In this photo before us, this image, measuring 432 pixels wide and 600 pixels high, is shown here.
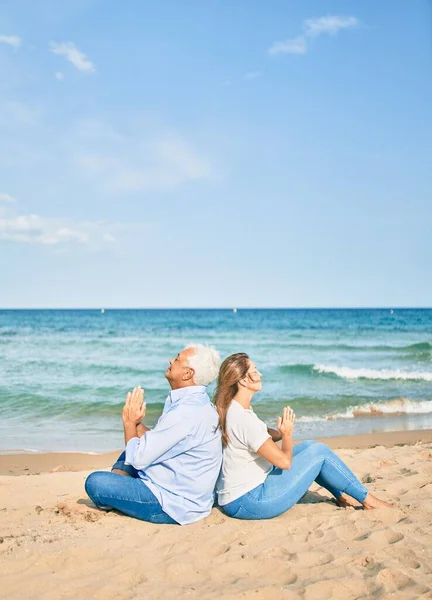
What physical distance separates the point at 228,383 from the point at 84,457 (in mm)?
4248

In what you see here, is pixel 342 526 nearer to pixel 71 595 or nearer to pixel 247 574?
pixel 247 574

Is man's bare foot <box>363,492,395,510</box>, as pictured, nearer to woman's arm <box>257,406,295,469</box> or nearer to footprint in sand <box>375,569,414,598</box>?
woman's arm <box>257,406,295,469</box>

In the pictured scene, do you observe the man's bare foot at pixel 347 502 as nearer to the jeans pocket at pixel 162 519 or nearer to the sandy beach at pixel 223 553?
the sandy beach at pixel 223 553

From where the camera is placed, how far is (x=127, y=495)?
14.3 ft

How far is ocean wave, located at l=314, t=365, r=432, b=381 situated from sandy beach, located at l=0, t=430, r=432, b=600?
37.9 ft

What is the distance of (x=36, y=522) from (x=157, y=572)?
5.26ft

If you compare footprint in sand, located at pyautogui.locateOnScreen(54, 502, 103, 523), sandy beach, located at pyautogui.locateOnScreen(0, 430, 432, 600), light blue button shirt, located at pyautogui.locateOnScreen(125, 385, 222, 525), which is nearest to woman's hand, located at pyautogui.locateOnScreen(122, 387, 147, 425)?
light blue button shirt, located at pyautogui.locateOnScreen(125, 385, 222, 525)

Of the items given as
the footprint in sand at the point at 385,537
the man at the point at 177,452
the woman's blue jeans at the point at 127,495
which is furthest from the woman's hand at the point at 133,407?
the footprint in sand at the point at 385,537

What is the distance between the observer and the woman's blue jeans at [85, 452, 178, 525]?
4.29 m

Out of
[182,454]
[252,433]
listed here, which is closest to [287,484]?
[252,433]

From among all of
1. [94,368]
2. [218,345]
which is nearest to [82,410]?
[94,368]

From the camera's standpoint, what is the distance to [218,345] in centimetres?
3081

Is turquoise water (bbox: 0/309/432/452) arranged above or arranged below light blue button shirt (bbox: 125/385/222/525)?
below

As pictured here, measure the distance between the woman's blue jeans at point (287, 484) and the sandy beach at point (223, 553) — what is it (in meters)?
0.11
